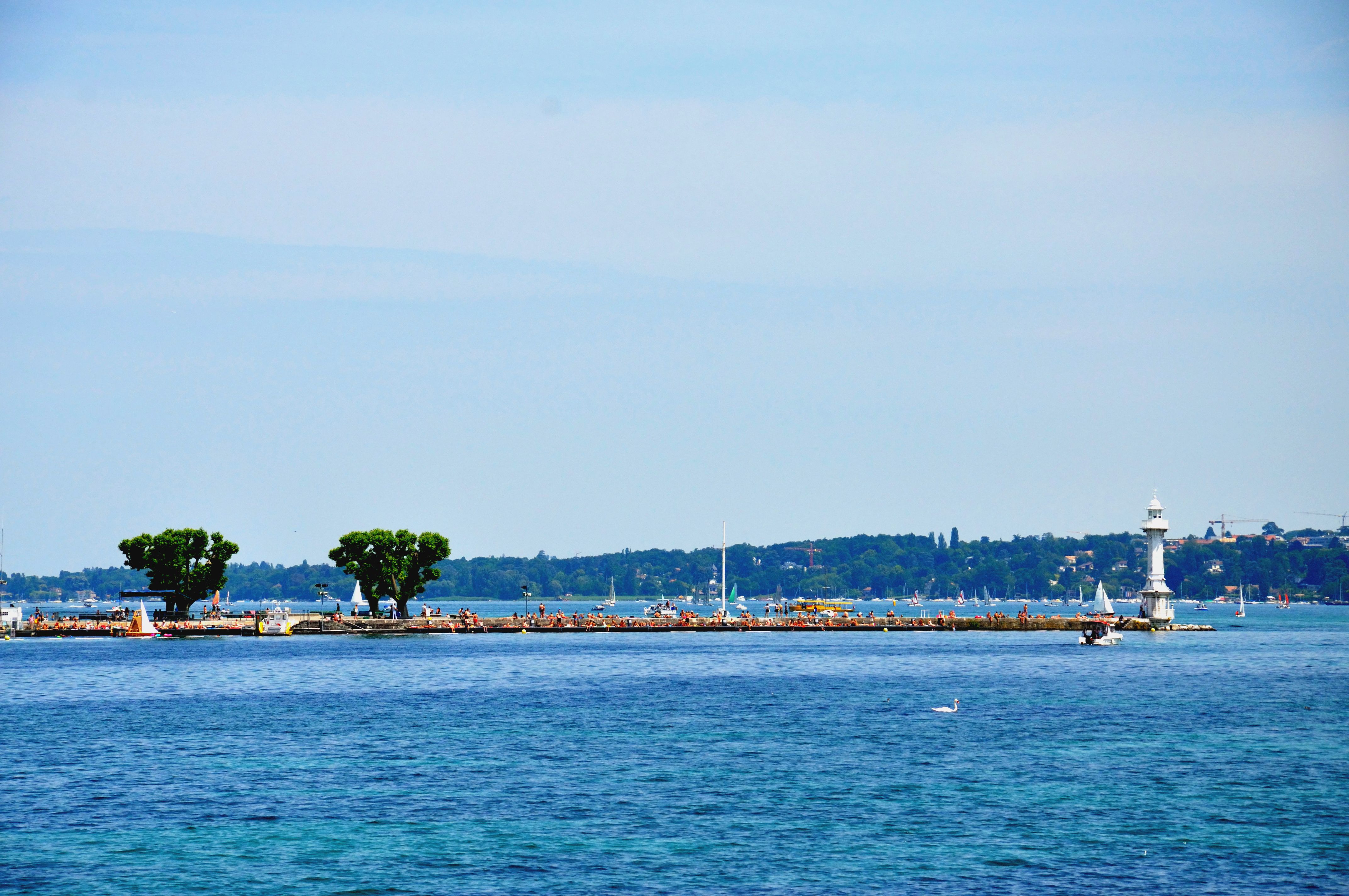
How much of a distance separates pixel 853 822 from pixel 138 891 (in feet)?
67.4

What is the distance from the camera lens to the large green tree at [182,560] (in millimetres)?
149875

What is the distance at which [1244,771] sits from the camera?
5278cm

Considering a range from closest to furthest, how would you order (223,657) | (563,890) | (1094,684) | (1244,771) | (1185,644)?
1. (563,890)
2. (1244,771)
3. (1094,684)
4. (223,657)
5. (1185,644)

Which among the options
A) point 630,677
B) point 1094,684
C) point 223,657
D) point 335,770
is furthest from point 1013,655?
point 335,770

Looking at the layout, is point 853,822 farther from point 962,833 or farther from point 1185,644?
point 1185,644

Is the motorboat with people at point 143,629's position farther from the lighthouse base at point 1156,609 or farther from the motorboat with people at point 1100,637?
the lighthouse base at point 1156,609

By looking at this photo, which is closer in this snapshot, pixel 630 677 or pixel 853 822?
pixel 853 822

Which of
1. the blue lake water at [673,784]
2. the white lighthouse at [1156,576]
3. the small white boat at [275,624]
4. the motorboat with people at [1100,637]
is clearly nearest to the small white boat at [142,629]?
the small white boat at [275,624]

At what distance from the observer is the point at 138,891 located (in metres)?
35.2

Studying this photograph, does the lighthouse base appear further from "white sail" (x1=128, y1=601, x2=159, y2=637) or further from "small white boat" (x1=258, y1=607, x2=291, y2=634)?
"white sail" (x1=128, y1=601, x2=159, y2=637)

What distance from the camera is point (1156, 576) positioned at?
545ft

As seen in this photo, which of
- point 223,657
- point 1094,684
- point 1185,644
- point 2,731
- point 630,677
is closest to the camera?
point 2,731

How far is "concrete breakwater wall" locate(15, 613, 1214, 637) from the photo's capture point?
15425 centimetres

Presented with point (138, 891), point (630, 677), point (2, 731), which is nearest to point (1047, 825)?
point (138, 891)
